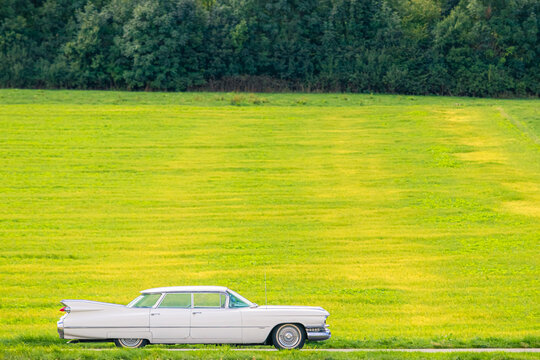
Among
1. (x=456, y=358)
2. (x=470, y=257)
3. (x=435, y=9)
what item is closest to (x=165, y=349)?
(x=456, y=358)

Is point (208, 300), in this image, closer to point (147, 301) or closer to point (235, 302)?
point (235, 302)

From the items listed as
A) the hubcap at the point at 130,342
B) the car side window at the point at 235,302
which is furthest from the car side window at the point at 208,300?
the hubcap at the point at 130,342

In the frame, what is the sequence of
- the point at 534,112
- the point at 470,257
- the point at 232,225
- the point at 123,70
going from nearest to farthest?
the point at 470,257, the point at 232,225, the point at 534,112, the point at 123,70

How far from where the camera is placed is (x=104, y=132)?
49250 millimetres

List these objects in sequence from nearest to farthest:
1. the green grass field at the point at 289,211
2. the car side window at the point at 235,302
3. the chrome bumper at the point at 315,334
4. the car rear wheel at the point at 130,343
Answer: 1. the chrome bumper at the point at 315,334
2. the car rear wheel at the point at 130,343
3. the car side window at the point at 235,302
4. the green grass field at the point at 289,211

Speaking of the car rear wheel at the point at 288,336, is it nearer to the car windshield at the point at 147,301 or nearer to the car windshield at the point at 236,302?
the car windshield at the point at 236,302

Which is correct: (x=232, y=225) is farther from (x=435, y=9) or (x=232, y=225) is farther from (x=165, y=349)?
(x=435, y=9)

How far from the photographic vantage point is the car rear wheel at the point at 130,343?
16031 millimetres

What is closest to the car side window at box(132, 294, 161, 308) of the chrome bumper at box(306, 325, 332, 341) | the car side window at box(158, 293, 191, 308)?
the car side window at box(158, 293, 191, 308)

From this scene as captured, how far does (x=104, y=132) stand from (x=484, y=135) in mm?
24408

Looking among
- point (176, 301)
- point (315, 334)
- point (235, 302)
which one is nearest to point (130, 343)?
point (176, 301)

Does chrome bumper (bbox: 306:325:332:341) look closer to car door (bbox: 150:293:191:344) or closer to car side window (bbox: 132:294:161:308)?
car door (bbox: 150:293:191:344)

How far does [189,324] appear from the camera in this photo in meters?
15.9

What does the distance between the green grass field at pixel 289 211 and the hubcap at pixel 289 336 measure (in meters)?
1.66
